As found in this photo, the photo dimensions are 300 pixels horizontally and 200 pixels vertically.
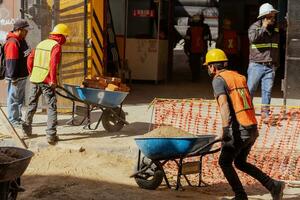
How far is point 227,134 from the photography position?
690 cm

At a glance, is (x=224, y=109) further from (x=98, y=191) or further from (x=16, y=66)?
(x=16, y=66)

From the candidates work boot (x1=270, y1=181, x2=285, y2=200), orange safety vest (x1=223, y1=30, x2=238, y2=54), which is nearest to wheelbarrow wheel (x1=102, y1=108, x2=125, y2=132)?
work boot (x1=270, y1=181, x2=285, y2=200)

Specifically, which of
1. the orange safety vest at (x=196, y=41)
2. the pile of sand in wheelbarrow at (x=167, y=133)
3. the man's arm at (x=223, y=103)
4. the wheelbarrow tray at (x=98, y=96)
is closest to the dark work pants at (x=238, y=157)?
Answer: the man's arm at (x=223, y=103)

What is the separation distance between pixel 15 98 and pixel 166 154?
4.12 m

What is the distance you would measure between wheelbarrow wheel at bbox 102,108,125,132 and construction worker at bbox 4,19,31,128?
4.43 ft

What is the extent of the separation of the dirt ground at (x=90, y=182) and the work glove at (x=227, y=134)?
0.96 meters

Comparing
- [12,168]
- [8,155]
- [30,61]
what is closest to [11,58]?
[30,61]

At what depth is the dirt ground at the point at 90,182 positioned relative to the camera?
7.57 meters

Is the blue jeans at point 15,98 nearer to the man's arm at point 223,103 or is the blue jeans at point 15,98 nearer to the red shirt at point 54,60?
the red shirt at point 54,60

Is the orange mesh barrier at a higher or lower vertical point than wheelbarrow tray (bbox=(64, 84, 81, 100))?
lower

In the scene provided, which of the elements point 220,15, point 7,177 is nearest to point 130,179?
point 7,177

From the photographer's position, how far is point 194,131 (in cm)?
1015

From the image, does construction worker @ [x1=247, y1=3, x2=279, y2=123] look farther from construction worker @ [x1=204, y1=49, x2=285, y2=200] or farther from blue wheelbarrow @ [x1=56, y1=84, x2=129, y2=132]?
construction worker @ [x1=204, y1=49, x2=285, y2=200]

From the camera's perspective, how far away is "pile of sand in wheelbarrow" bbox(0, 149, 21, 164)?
5.84m
